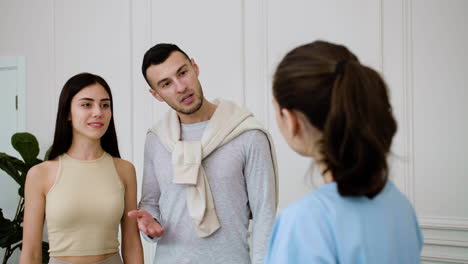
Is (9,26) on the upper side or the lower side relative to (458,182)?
upper

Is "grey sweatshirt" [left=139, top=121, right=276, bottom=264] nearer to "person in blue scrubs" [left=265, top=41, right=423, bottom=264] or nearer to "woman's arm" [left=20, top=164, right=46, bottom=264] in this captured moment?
"woman's arm" [left=20, top=164, right=46, bottom=264]

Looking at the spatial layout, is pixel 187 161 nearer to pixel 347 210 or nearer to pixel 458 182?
pixel 347 210

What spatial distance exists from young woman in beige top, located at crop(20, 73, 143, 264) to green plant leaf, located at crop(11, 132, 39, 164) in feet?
4.79

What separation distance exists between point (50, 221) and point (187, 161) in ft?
1.91

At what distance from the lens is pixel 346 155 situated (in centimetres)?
80

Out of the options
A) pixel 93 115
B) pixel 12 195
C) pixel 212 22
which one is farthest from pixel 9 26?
pixel 93 115

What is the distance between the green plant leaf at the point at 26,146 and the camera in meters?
3.22

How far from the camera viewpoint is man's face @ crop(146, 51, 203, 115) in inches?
70.0

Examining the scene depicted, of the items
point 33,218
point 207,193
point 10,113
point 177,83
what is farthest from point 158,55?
point 10,113

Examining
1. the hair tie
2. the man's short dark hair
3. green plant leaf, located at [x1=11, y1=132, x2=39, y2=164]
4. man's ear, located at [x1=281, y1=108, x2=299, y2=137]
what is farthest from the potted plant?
the hair tie

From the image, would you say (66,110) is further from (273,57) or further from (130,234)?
(273,57)

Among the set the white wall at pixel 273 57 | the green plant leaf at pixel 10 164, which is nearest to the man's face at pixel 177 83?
the white wall at pixel 273 57

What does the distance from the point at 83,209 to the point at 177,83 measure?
1.99 ft

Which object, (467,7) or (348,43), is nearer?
(467,7)
